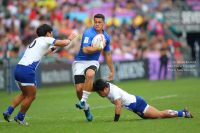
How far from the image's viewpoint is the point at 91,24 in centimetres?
2462

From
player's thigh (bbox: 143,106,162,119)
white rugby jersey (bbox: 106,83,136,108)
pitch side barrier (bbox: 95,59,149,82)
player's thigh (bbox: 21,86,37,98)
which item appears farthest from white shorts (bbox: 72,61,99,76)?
pitch side barrier (bbox: 95,59,149,82)

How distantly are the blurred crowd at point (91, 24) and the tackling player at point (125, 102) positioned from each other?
8814 mm

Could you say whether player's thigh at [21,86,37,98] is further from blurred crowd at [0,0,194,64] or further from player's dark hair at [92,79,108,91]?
blurred crowd at [0,0,194,64]

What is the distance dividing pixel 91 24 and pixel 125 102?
16564 mm

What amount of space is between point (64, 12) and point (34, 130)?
55.8 ft

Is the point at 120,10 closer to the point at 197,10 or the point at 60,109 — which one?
the point at 197,10

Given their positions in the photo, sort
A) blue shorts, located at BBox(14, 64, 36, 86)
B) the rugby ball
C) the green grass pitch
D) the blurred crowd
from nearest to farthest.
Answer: the green grass pitch, blue shorts, located at BBox(14, 64, 36, 86), the rugby ball, the blurred crowd

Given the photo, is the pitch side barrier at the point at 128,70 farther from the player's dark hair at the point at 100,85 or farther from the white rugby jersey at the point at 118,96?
the player's dark hair at the point at 100,85

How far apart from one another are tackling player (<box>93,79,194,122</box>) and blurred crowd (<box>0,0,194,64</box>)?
8814mm

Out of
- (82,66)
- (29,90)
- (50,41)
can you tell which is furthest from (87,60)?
(29,90)

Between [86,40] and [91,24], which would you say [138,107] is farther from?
[91,24]

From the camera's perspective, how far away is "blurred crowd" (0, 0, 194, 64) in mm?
19922

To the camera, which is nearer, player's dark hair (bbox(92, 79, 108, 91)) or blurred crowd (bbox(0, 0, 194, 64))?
player's dark hair (bbox(92, 79, 108, 91))

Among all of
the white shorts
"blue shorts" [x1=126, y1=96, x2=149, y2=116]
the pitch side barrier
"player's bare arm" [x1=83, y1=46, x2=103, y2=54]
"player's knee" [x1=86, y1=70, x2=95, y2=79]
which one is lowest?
the pitch side barrier
